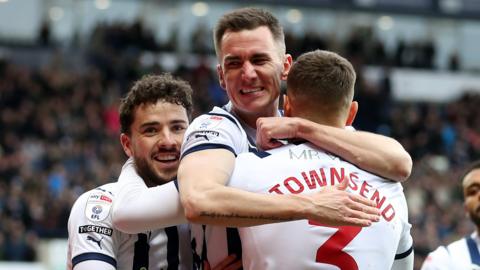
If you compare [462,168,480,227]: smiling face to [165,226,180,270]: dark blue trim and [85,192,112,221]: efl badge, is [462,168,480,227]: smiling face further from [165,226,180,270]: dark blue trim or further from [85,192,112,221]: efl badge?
[85,192,112,221]: efl badge

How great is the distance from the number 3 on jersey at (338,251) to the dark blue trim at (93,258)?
3.80ft

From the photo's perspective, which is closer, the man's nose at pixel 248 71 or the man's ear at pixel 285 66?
the man's nose at pixel 248 71

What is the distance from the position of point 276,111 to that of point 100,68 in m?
18.7

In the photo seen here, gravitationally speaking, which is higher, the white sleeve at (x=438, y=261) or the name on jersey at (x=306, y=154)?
the name on jersey at (x=306, y=154)

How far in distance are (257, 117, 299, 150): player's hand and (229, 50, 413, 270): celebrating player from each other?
5 cm

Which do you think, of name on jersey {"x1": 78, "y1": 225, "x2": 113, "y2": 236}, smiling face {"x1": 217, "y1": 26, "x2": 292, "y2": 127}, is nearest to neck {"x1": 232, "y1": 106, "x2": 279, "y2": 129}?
smiling face {"x1": 217, "y1": 26, "x2": 292, "y2": 127}

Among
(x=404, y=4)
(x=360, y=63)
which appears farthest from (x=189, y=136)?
(x=404, y=4)

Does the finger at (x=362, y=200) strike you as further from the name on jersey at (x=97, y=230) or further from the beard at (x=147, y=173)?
the name on jersey at (x=97, y=230)

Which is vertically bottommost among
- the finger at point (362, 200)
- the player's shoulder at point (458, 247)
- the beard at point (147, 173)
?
the player's shoulder at point (458, 247)

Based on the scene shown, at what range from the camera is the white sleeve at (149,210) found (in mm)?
4027

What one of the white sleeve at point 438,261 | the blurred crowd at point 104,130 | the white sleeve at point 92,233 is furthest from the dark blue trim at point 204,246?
the blurred crowd at point 104,130

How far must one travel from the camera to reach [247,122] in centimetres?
463

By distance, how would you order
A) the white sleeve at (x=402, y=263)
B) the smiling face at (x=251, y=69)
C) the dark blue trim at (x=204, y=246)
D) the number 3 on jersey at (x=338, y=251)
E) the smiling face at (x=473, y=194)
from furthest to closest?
1. the smiling face at (x=473, y=194)
2. the smiling face at (x=251, y=69)
3. the white sleeve at (x=402, y=263)
4. the dark blue trim at (x=204, y=246)
5. the number 3 on jersey at (x=338, y=251)

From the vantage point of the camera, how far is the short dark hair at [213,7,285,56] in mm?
4535
